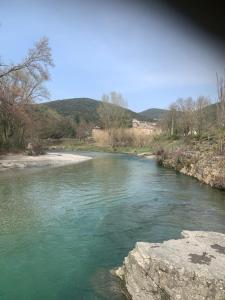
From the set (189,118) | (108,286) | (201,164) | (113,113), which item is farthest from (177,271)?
(113,113)

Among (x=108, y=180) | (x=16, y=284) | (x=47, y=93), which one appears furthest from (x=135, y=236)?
(x=47, y=93)

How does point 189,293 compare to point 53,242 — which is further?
point 53,242

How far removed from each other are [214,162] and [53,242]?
14.2 m

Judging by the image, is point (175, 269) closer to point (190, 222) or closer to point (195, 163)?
point (190, 222)

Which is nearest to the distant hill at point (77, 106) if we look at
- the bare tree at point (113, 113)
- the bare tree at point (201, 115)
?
the bare tree at point (113, 113)

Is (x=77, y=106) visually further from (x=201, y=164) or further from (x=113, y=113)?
(x=201, y=164)

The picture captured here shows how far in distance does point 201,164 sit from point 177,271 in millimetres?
18688

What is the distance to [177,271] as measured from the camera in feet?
17.9

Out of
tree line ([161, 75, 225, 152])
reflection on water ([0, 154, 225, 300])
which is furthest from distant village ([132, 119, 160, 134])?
reflection on water ([0, 154, 225, 300])

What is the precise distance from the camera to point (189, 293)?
17.1ft

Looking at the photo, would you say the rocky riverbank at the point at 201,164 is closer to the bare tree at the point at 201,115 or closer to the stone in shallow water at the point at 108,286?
the stone in shallow water at the point at 108,286

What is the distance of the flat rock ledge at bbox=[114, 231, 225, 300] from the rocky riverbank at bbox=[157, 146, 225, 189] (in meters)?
12.9

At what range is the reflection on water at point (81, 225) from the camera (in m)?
7.12

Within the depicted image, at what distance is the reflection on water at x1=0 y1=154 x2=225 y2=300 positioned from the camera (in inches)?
280
